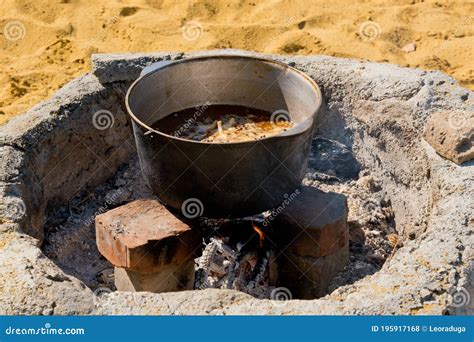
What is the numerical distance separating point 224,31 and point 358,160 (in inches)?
88.6

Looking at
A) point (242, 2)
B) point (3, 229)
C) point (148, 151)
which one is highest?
point (148, 151)

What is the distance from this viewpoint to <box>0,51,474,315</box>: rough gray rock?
222 centimetres

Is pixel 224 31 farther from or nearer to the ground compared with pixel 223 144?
nearer to the ground

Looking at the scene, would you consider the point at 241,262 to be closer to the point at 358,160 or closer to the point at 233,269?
the point at 233,269

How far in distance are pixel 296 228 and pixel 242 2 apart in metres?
3.29

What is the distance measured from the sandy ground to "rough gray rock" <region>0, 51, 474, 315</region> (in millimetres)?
1460

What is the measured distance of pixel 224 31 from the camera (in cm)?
540

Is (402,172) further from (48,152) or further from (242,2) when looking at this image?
(242,2)

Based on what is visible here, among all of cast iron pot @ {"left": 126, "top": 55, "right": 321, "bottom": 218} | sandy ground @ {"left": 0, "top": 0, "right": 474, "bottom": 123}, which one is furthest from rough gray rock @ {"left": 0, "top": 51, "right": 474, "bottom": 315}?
sandy ground @ {"left": 0, "top": 0, "right": 474, "bottom": 123}

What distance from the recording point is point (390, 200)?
10.9 ft

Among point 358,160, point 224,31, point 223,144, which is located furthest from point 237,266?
point 224,31

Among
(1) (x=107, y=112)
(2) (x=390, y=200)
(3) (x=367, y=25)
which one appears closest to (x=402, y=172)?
(2) (x=390, y=200)

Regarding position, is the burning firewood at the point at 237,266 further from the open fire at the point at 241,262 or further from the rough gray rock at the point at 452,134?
the rough gray rock at the point at 452,134

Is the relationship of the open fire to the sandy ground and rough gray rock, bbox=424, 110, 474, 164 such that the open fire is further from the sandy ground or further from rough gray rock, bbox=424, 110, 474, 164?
the sandy ground
